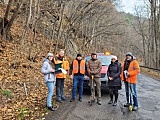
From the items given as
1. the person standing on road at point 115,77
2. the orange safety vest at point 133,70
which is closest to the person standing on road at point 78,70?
the person standing on road at point 115,77

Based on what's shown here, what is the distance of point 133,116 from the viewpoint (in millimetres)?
7816

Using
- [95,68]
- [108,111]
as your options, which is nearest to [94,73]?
[95,68]

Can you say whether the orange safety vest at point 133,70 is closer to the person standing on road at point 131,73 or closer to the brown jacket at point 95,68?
the person standing on road at point 131,73

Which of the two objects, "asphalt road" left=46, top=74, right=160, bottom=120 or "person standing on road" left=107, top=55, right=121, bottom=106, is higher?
"person standing on road" left=107, top=55, right=121, bottom=106

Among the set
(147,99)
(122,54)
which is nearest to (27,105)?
(147,99)

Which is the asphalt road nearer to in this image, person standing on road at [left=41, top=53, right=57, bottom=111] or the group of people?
the group of people

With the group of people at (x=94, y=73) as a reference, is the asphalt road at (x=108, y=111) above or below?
below

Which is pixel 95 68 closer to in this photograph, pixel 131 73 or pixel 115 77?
pixel 115 77

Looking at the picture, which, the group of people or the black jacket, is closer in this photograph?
the group of people

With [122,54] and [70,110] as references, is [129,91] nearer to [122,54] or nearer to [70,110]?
[70,110]

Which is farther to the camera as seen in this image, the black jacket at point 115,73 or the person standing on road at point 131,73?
the black jacket at point 115,73

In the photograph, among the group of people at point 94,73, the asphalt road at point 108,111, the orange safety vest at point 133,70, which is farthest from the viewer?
the orange safety vest at point 133,70

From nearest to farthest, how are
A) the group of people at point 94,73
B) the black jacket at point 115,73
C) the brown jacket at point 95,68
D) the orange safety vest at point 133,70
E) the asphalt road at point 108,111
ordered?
the asphalt road at point 108,111 → the group of people at point 94,73 → the orange safety vest at point 133,70 → the black jacket at point 115,73 → the brown jacket at point 95,68

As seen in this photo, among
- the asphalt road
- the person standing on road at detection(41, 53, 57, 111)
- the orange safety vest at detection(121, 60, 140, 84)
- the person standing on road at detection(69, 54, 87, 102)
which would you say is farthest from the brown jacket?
the person standing on road at detection(41, 53, 57, 111)
